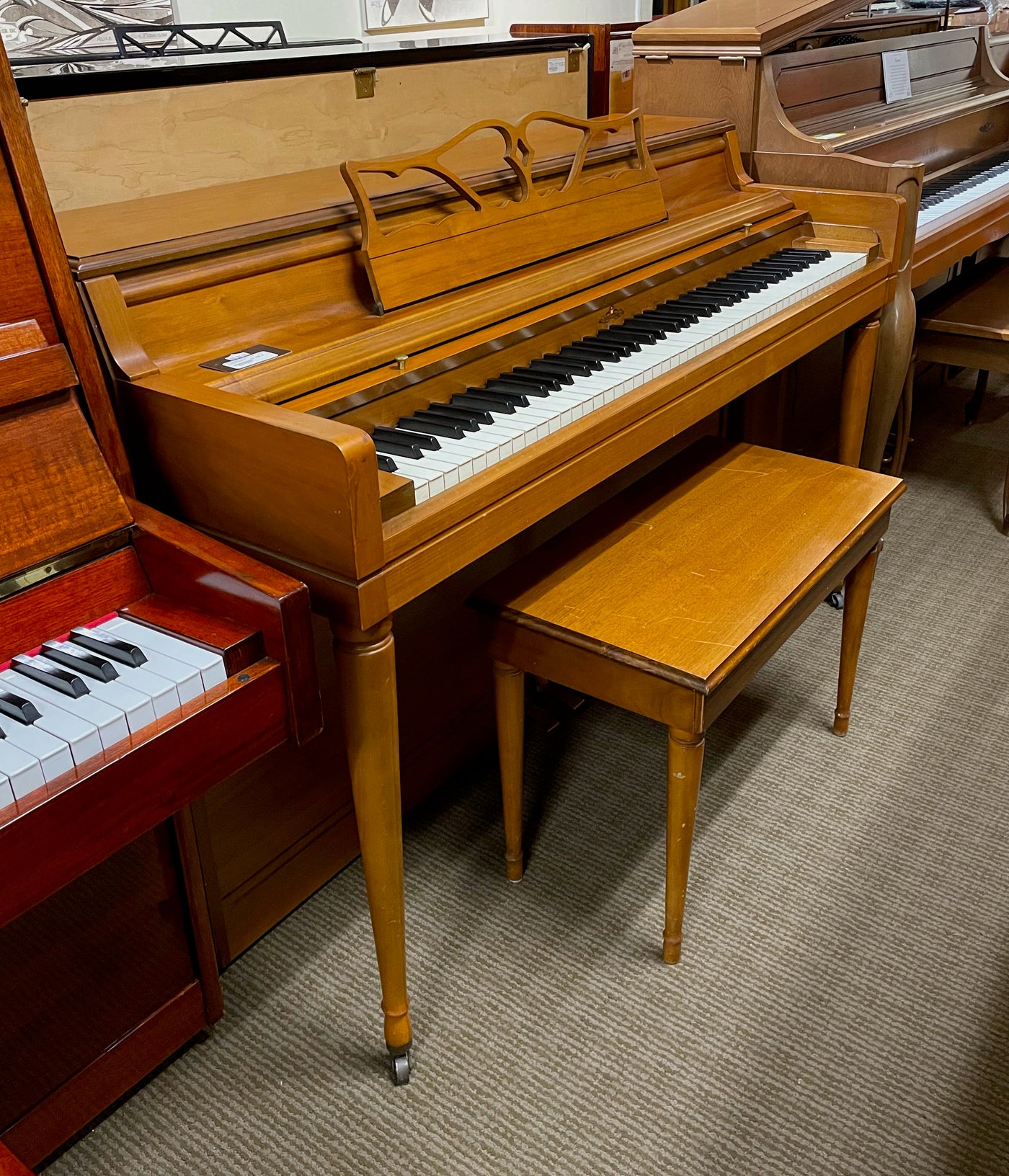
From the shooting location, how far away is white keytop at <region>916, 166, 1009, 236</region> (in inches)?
108

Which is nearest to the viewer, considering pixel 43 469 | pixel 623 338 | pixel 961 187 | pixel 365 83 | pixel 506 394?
pixel 43 469

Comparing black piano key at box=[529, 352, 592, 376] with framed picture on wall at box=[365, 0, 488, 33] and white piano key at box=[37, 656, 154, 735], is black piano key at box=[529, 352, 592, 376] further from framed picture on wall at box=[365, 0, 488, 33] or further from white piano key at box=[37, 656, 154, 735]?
framed picture on wall at box=[365, 0, 488, 33]

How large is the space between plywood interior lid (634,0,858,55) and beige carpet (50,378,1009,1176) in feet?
4.74

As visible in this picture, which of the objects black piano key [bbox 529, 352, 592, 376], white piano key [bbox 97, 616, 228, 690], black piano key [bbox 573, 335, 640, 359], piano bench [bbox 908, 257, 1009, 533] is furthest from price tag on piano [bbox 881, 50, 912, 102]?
white piano key [bbox 97, 616, 228, 690]

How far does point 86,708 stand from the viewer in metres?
0.98

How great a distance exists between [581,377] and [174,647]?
79 cm

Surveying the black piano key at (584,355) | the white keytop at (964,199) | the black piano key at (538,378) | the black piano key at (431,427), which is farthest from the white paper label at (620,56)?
the black piano key at (431,427)

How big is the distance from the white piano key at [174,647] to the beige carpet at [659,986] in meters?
0.77

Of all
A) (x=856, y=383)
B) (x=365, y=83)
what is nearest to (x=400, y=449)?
(x=856, y=383)

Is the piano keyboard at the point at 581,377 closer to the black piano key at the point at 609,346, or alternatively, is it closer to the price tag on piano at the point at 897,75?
the black piano key at the point at 609,346

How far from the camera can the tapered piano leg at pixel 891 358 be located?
2342mm

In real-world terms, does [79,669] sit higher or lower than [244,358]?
lower

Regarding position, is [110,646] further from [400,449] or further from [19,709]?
[400,449]

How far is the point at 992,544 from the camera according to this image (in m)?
2.92
